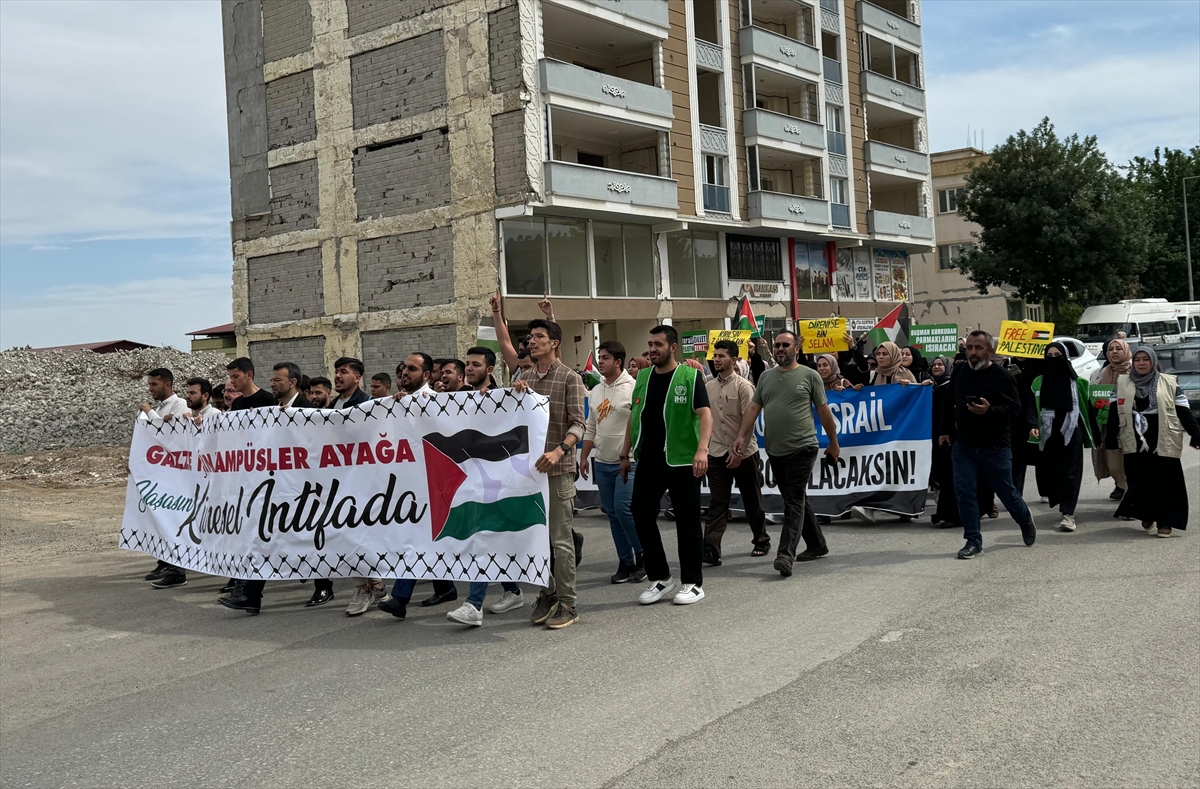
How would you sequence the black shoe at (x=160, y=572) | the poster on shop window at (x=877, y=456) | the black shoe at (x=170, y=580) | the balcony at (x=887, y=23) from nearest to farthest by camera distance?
the black shoe at (x=170, y=580), the black shoe at (x=160, y=572), the poster on shop window at (x=877, y=456), the balcony at (x=887, y=23)

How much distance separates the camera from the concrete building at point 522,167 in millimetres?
28250

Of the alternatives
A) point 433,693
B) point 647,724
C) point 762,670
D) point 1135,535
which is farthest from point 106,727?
point 1135,535

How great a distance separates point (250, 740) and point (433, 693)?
1008 millimetres

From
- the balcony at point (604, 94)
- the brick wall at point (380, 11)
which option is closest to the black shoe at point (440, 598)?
the balcony at point (604, 94)

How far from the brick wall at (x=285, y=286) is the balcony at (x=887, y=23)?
77.6ft

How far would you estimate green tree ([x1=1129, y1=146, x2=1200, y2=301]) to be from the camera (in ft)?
190

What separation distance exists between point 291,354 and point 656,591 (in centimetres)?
2722

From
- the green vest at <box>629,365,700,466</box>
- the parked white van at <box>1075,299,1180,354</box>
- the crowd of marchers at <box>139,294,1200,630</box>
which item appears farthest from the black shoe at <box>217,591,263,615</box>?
the parked white van at <box>1075,299,1180,354</box>

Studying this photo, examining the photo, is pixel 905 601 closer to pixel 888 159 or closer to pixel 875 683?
pixel 875 683

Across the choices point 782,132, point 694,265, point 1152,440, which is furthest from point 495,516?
point 782,132

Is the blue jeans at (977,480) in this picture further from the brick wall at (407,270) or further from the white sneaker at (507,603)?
the brick wall at (407,270)

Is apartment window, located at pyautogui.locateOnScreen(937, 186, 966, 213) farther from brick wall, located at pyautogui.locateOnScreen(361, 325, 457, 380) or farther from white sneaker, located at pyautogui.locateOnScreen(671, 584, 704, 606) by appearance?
white sneaker, located at pyautogui.locateOnScreen(671, 584, 704, 606)

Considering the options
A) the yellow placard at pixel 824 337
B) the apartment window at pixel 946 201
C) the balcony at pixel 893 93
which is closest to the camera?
the yellow placard at pixel 824 337

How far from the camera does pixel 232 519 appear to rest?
9.00 m
